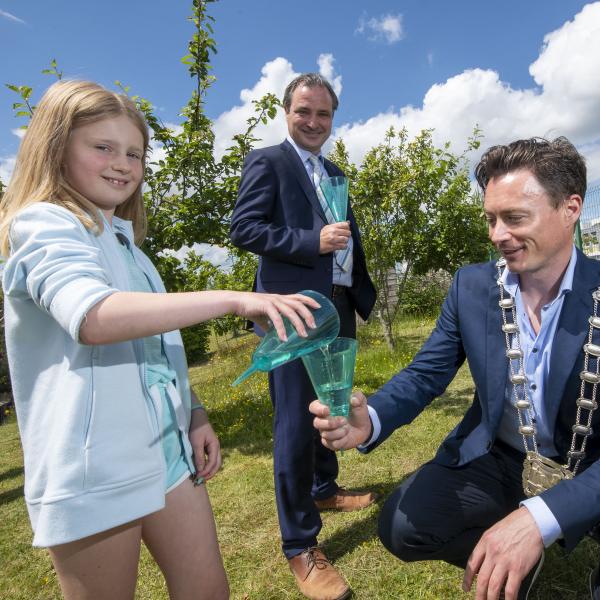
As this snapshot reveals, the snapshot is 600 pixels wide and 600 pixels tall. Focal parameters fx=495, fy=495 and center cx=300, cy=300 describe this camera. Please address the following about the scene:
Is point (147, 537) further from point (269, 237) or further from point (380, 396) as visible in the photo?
point (269, 237)

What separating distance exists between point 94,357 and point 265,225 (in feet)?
5.16

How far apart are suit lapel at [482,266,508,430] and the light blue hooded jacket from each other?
143 centimetres

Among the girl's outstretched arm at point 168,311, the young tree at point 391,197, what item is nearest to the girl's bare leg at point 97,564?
the girl's outstretched arm at point 168,311

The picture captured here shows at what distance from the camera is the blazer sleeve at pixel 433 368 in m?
2.33

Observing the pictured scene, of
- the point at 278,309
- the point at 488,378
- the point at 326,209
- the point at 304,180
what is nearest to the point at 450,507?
the point at 488,378

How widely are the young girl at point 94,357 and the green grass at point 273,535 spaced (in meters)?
1.29

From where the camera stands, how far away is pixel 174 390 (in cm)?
168

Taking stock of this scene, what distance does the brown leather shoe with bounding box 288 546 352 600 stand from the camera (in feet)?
8.17

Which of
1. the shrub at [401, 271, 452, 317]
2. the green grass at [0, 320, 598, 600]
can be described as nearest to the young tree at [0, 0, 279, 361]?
the green grass at [0, 320, 598, 600]

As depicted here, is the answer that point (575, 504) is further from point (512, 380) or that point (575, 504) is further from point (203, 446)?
point (203, 446)

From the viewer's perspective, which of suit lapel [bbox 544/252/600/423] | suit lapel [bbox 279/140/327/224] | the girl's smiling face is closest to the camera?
the girl's smiling face

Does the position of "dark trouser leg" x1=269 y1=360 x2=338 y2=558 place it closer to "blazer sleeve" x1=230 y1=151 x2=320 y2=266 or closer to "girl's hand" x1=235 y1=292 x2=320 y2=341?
"blazer sleeve" x1=230 y1=151 x2=320 y2=266

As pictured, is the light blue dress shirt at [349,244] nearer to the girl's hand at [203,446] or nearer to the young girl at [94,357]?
the girl's hand at [203,446]

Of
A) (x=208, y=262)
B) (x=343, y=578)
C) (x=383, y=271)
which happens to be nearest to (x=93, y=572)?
(x=343, y=578)
